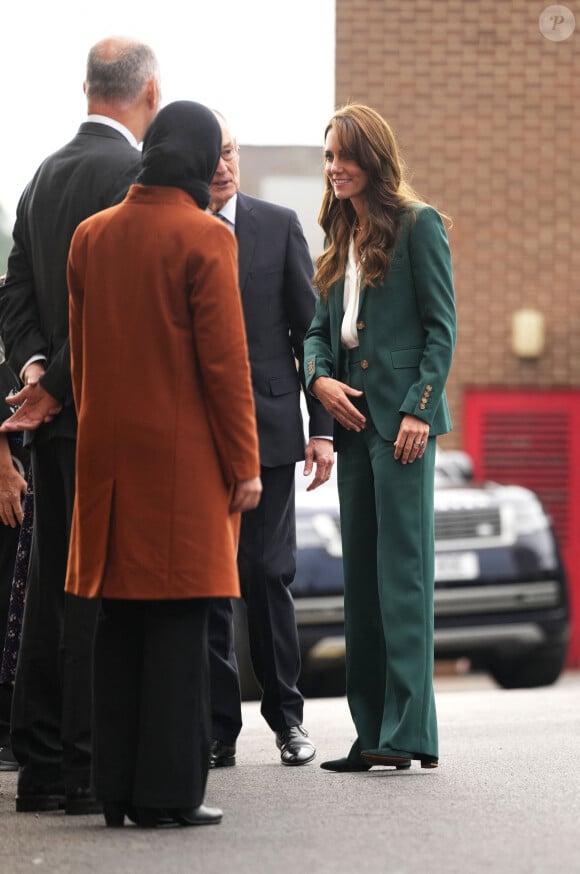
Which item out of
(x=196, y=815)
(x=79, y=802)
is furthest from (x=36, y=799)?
(x=196, y=815)

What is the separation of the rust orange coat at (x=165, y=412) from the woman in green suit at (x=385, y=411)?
107cm

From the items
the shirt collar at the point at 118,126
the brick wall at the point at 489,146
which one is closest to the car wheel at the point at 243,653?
the shirt collar at the point at 118,126

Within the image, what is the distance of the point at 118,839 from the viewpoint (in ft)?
13.9

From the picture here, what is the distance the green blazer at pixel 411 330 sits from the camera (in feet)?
17.2

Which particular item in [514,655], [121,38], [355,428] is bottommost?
[514,655]

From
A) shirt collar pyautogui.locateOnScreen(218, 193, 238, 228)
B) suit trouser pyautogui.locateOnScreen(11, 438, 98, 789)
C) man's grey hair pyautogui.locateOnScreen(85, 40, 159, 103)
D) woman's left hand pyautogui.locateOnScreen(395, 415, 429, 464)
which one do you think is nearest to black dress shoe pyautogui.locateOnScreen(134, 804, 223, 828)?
suit trouser pyautogui.locateOnScreen(11, 438, 98, 789)

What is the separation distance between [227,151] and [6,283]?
1.22m

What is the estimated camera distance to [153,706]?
429cm

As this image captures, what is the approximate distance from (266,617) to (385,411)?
98 centimetres

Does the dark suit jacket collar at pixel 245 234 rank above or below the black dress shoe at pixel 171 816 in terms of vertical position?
above

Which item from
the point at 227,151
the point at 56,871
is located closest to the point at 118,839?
the point at 56,871

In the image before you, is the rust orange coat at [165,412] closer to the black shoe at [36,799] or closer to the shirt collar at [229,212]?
the black shoe at [36,799]

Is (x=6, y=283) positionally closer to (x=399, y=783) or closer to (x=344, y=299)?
(x=344, y=299)

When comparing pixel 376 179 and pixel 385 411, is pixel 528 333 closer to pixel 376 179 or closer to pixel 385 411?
pixel 376 179
